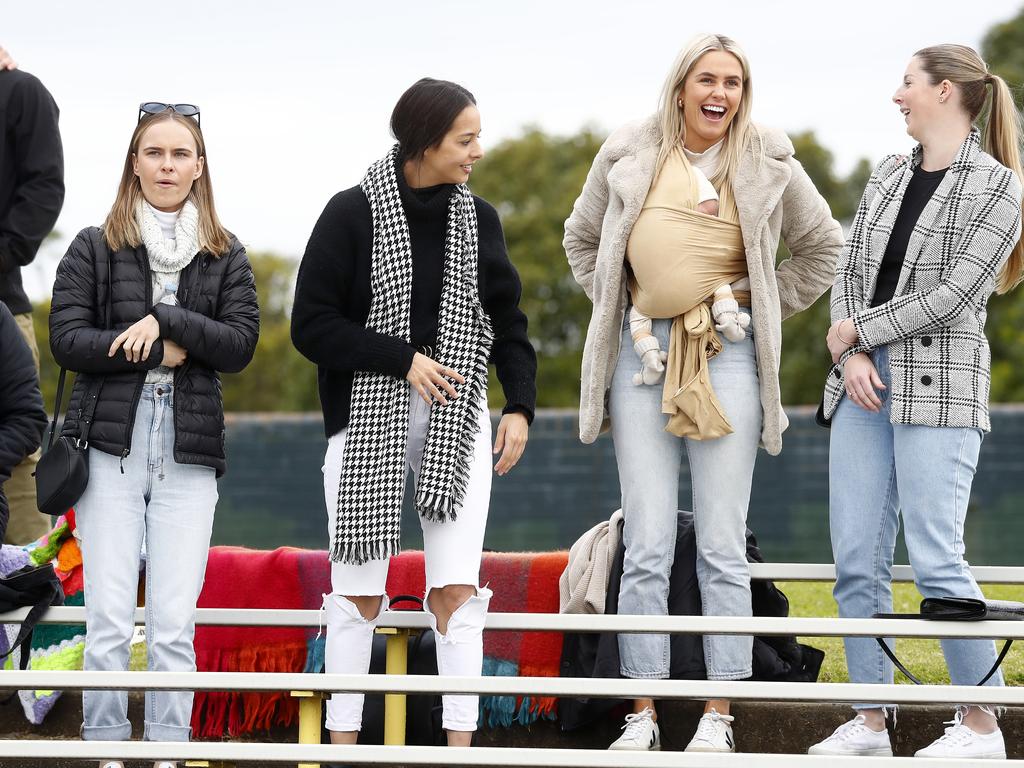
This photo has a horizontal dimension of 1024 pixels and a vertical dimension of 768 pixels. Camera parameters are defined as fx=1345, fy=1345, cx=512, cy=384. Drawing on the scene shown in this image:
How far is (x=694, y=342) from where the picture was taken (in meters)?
3.56

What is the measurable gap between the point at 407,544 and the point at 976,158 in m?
5.43

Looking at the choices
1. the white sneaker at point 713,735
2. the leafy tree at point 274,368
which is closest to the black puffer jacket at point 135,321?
the white sneaker at point 713,735

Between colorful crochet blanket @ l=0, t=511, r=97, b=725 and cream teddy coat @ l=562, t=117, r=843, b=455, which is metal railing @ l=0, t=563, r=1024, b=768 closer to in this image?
cream teddy coat @ l=562, t=117, r=843, b=455

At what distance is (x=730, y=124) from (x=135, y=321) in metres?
1.69

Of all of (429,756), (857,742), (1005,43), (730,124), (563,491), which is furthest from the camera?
(1005,43)

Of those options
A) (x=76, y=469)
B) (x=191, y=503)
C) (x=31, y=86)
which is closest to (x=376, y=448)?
(x=191, y=503)

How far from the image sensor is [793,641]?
13.0ft

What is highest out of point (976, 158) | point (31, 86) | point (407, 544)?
point (31, 86)

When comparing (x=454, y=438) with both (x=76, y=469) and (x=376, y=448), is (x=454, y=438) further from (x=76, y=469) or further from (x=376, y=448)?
(x=76, y=469)

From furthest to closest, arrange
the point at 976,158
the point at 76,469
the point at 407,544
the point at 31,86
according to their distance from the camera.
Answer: the point at 407,544 < the point at 31,86 < the point at 976,158 < the point at 76,469

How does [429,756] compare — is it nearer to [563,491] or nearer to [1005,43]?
[563,491]

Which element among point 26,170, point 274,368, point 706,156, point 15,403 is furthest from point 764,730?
point 274,368

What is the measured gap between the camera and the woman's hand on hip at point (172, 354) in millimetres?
3383

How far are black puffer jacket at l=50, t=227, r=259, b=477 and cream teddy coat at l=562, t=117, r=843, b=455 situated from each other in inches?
36.9
